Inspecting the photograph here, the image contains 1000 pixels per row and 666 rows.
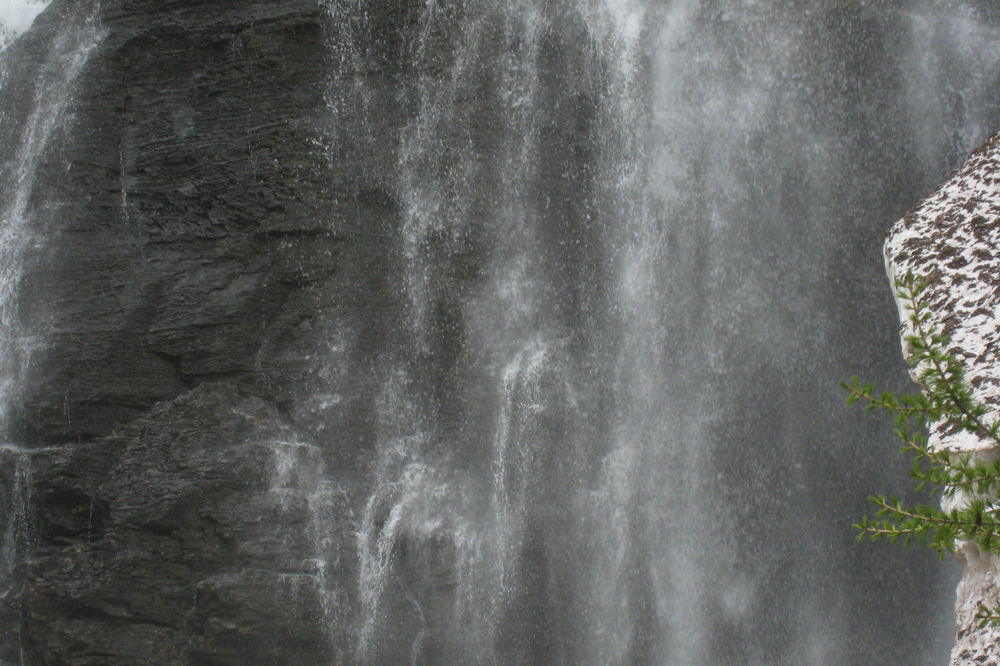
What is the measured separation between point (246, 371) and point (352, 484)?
1.43 metres

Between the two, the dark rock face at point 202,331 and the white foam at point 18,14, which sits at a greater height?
the white foam at point 18,14

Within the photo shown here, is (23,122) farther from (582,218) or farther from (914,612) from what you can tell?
(914,612)

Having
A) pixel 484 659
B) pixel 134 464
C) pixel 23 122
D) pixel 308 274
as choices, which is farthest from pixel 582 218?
pixel 23 122

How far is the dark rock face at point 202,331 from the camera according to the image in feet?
27.2

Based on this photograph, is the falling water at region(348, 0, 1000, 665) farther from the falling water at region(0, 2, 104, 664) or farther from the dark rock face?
the falling water at region(0, 2, 104, 664)

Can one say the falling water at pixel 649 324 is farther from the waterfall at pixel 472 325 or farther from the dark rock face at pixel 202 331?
the dark rock face at pixel 202 331

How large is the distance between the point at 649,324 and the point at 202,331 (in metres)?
4.14

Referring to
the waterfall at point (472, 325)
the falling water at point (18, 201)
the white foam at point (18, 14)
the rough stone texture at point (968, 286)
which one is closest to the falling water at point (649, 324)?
the waterfall at point (472, 325)

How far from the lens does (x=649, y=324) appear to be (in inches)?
354

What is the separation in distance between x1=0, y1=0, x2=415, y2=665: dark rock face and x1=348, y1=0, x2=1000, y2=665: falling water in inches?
18.9

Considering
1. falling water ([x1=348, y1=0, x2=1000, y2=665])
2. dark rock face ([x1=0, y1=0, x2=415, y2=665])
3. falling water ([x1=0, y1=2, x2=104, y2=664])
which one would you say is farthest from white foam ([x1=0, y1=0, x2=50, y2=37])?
falling water ([x1=348, y1=0, x2=1000, y2=665])

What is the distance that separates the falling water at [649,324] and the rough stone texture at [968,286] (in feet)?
9.22

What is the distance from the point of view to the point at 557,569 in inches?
333

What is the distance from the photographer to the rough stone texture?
15.2ft
